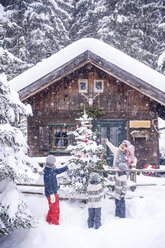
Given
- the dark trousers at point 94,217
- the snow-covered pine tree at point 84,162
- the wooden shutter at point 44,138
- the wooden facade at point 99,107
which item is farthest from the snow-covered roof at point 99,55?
the dark trousers at point 94,217

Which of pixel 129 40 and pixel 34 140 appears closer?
pixel 34 140

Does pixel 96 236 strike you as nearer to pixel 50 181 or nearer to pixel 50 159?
pixel 50 181

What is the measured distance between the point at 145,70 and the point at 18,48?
13.3 metres

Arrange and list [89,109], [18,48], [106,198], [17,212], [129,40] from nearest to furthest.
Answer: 1. [17,212]
2. [106,198]
3. [89,109]
4. [18,48]
5. [129,40]

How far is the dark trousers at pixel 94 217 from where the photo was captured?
16.5 feet

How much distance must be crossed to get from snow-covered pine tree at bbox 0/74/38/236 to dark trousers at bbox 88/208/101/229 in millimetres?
1664

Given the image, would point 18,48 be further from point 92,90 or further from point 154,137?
point 154,137

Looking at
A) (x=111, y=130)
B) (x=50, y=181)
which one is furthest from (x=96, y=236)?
(x=111, y=130)

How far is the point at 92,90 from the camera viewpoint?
397 inches

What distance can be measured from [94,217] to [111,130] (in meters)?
5.53

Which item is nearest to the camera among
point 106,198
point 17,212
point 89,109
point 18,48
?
point 17,212

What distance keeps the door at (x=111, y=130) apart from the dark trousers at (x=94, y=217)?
5114 mm

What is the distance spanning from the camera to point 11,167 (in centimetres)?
376

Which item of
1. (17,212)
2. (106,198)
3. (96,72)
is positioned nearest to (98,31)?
(96,72)
